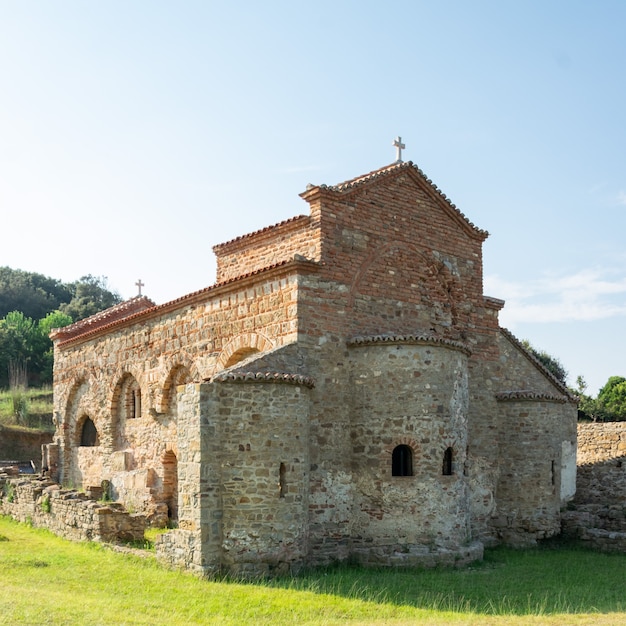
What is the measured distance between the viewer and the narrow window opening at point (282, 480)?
11.5m

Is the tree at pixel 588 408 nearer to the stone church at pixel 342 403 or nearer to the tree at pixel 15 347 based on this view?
the stone church at pixel 342 403

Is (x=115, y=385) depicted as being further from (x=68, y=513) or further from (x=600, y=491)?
(x=600, y=491)

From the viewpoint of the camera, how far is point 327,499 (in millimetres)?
12492

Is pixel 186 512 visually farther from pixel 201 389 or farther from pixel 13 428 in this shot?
pixel 13 428

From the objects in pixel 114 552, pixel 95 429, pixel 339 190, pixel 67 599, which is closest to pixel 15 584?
pixel 67 599

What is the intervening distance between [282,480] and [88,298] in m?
47.9

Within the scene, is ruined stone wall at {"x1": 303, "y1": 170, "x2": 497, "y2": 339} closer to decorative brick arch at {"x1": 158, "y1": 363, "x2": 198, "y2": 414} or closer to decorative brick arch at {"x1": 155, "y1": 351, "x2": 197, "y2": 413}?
decorative brick arch at {"x1": 155, "y1": 351, "x2": 197, "y2": 413}

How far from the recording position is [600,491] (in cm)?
1847

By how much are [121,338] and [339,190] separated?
797 cm

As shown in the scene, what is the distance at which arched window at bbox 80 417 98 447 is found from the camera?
20.6 meters

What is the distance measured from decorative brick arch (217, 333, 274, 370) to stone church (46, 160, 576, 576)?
46mm

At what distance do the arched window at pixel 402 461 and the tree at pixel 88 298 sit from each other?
42574 millimetres

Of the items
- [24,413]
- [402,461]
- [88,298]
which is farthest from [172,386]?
[88,298]

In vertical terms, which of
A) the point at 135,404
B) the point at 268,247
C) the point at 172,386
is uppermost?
the point at 268,247
